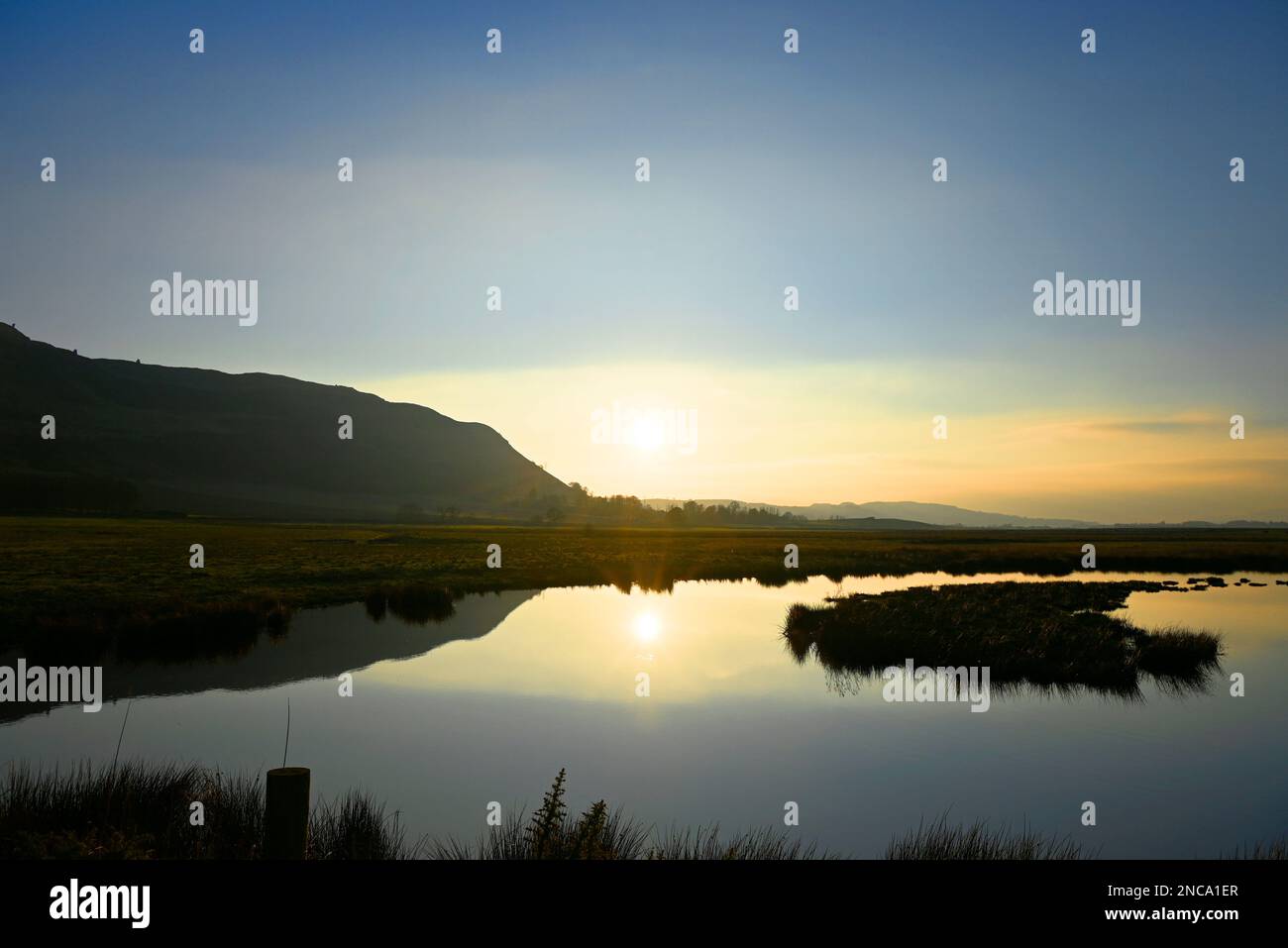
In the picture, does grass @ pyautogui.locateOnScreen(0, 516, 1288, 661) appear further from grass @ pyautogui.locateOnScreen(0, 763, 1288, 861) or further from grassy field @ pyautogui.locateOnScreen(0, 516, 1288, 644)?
grass @ pyautogui.locateOnScreen(0, 763, 1288, 861)

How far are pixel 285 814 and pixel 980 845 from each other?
8.15 meters

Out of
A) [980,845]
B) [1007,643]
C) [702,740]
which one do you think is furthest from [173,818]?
[1007,643]

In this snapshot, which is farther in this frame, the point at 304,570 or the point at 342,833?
the point at 304,570

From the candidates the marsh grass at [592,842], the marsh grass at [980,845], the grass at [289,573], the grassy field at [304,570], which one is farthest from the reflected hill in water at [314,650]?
the marsh grass at [980,845]

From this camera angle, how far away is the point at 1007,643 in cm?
2661

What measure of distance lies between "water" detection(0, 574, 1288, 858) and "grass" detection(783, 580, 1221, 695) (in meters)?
1.20

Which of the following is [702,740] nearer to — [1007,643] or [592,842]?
[592,842]

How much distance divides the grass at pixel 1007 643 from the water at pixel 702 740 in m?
1.20

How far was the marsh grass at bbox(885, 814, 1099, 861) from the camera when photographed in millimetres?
9609

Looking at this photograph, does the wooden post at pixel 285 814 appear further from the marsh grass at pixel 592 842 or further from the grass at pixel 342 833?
the grass at pixel 342 833
